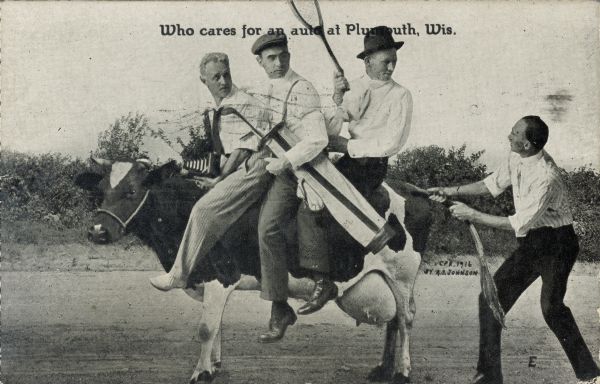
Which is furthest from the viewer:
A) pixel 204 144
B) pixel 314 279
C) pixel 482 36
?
pixel 482 36

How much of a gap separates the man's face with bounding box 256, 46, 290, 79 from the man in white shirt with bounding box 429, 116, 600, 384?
1.69 metres

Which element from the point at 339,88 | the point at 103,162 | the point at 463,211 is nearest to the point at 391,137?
the point at 339,88

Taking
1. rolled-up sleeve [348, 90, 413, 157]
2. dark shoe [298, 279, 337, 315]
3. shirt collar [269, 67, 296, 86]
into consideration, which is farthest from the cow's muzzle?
rolled-up sleeve [348, 90, 413, 157]

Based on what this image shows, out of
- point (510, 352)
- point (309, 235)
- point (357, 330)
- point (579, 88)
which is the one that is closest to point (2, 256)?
point (309, 235)

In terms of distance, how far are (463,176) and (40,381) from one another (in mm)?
4158

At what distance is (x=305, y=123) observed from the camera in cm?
566

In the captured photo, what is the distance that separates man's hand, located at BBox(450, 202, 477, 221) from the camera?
18.8ft

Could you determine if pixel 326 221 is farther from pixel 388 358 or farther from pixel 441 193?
pixel 388 358

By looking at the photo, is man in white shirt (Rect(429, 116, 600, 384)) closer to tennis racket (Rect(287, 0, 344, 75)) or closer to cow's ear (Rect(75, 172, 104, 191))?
tennis racket (Rect(287, 0, 344, 75))

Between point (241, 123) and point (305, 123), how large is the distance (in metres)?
0.55

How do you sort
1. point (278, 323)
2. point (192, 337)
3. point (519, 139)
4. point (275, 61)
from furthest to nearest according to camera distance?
point (519, 139) → point (275, 61) → point (192, 337) → point (278, 323)

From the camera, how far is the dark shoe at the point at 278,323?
5605 millimetres

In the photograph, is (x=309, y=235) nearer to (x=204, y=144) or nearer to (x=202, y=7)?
(x=204, y=144)

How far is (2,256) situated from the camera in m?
5.92
